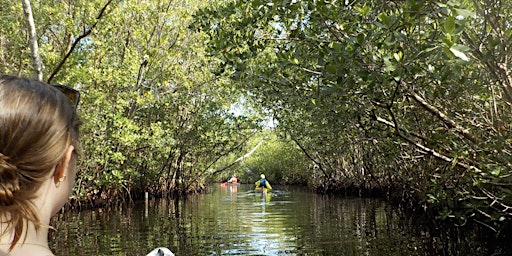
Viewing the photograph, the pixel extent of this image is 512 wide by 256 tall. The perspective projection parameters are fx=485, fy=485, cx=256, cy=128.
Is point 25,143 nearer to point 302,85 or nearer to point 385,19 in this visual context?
point 385,19

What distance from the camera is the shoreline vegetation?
185 inches

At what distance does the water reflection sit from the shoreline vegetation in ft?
2.62

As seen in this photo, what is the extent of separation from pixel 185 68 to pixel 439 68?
51.7 feet

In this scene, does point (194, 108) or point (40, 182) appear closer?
point (40, 182)

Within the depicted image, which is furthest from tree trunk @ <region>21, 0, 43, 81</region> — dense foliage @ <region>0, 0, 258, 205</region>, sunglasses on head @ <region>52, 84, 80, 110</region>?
sunglasses on head @ <region>52, 84, 80, 110</region>

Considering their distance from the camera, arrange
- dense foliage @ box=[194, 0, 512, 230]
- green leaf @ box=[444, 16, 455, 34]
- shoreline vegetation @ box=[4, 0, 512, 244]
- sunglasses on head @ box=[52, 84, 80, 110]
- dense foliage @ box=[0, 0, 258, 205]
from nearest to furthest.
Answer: sunglasses on head @ box=[52, 84, 80, 110]
green leaf @ box=[444, 16, 455, 34]
dense foliage @ box=[194, 0, 512, 230]
shoreline vegetation @ box=[4, 0, 512, 244]
dense foliage @ box=[0, 0, 258, 205]

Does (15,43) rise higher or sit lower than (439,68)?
higher

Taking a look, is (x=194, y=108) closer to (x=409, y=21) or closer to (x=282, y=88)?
(x=282, y=88)

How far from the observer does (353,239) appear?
9.77 metres

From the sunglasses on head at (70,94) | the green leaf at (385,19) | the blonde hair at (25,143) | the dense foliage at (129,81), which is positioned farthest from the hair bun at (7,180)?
the dense foliage at (129,81)

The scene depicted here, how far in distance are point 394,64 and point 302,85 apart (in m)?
2.18

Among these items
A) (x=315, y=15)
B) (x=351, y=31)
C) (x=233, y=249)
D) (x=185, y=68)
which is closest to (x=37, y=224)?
(x=315, y=15)

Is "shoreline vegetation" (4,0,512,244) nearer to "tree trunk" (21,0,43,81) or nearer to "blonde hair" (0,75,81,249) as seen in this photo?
"tree trunk" (21,0,43,81)

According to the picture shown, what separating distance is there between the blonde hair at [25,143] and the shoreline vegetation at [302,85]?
0.78 ft
